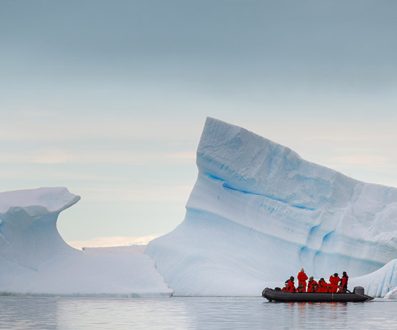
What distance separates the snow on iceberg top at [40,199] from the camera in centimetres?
3291

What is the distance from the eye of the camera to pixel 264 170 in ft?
119

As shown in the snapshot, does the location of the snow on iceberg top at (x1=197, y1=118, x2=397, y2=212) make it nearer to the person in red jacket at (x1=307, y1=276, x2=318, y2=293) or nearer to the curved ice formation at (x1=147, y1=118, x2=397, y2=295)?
the curved ice formation at (x1=147, y1=118, x2=397, y2=295)

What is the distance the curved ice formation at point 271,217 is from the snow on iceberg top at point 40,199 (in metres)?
4.38

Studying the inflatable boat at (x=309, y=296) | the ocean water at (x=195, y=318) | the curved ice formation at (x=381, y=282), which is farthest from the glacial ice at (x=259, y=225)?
the ocean water at (x=195, y=318)

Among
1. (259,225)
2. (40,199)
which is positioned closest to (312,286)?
(259,225)

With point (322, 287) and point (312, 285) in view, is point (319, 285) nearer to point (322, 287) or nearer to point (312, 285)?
point (322, 287)

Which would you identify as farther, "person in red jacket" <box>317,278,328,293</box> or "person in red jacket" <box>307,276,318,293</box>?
"person in red jacket" <box>317,278,328,293</box>

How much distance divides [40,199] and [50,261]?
2.21m

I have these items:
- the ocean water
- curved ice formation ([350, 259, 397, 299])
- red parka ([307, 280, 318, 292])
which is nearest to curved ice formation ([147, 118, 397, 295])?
curved ice formation ([350, 259, 397, 299])

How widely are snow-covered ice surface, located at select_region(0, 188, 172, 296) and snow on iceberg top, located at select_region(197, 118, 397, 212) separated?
4.87 metres

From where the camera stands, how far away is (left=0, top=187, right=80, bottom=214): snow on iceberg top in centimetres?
3291

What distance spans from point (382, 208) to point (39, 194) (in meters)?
13.2

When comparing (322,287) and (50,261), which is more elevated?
(322,287)

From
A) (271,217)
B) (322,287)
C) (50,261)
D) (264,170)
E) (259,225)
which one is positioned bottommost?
(50,261)
